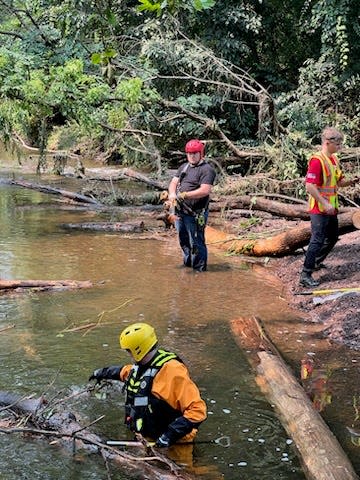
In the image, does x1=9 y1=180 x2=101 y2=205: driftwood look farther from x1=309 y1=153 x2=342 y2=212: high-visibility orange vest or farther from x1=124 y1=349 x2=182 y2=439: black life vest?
A: x1=124 y1=349 x2=182 y2=439: black life vest

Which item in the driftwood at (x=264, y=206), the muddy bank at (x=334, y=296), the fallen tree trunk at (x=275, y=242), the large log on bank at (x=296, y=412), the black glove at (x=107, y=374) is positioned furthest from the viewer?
the driftwood at (x=264, y=206)

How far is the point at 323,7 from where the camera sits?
51.8ft

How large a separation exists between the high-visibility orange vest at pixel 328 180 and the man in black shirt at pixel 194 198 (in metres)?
1.59

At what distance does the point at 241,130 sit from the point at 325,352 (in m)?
12.2

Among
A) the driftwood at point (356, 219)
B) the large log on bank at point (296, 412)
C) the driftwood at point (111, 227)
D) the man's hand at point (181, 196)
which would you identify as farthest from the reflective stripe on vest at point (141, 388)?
the driftwood at point (111, 227)

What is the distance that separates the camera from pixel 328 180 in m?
7.45

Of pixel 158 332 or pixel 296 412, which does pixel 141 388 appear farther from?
pixel 158 332

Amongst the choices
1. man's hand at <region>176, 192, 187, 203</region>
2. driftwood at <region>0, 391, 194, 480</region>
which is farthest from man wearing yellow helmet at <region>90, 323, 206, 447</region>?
man's hand at <region>176, 192, 187, 203</region>

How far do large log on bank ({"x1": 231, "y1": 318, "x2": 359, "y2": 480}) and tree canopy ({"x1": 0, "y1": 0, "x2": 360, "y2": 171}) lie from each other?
6.87 meters

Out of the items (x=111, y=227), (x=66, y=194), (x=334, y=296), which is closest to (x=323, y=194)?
(x=334, y=296)

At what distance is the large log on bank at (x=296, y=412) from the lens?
Result: 12.1ft

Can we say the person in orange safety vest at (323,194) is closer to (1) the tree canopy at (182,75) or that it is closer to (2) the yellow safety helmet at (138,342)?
(2) the yellow safety helmet at (138,342)

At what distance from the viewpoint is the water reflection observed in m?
4.08

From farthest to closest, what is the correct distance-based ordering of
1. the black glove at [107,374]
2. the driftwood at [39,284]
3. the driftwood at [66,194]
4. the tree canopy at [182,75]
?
the driftwood at [66,194] < the tree canopy at [182,75] < the driftwood at [39,284] < the black glove at [107,374]
